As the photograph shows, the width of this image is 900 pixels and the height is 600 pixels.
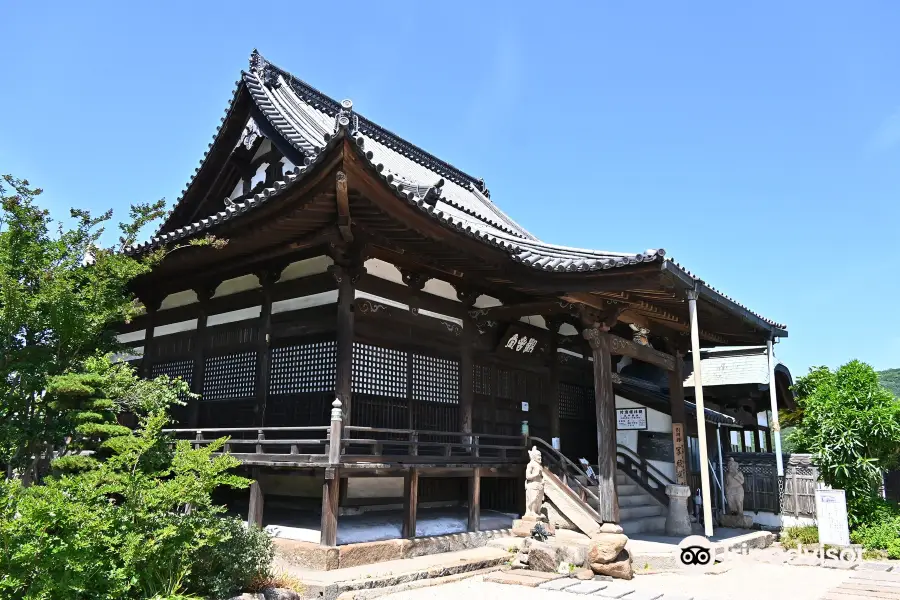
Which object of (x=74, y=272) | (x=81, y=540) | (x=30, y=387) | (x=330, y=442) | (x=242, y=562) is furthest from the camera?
(x=330, y=442)

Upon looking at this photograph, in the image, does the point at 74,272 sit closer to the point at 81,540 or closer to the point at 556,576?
the point at 81,540

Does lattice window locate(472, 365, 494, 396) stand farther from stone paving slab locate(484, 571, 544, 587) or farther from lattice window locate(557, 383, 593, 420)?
stone paving slab locate(484, 571, 544, 587)

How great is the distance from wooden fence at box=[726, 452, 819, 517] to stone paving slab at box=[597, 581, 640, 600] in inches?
305

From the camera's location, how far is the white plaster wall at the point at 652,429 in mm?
16203

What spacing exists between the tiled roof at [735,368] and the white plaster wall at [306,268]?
11.6 metres

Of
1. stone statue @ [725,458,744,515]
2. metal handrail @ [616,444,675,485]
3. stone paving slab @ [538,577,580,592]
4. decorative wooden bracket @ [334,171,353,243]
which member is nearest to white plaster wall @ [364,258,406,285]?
decorative wooden bracket @ [334,171,353,243]

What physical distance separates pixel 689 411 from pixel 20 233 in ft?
50.7

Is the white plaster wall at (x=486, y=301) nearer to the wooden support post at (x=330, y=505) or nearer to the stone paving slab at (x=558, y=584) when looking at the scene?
the wooden support post at (x=330, y=505)

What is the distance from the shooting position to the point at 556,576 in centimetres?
937

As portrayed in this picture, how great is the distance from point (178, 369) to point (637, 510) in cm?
1015

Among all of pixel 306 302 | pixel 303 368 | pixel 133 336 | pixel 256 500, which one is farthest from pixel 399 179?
pixel 133 336

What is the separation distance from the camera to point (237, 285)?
12.9m

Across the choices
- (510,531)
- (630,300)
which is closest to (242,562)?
(510,531)

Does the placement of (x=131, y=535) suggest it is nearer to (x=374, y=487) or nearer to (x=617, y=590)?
(x=374, y=487)
